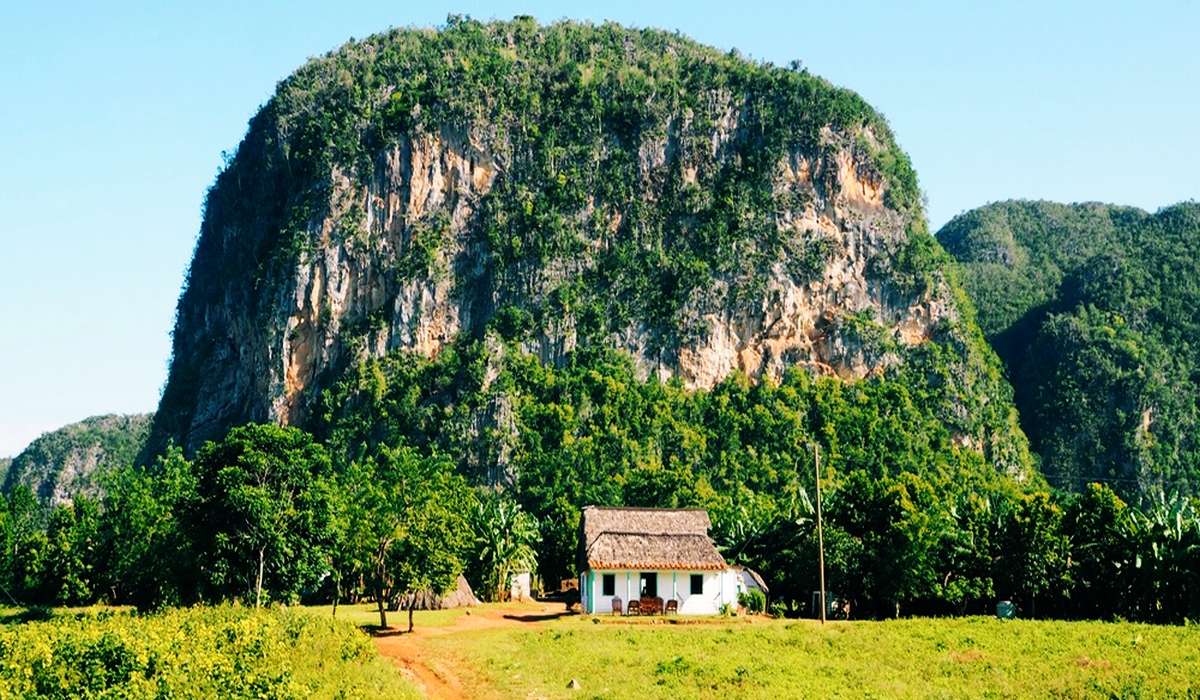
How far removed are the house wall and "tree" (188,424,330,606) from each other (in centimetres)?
1271

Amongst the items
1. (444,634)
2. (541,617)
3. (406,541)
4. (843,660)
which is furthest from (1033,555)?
(406,541)

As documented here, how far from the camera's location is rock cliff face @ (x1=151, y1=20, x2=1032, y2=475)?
111 meters

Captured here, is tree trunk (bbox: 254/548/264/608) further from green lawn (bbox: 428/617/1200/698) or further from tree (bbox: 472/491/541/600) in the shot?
tree (bbox: 472/491/541/600)

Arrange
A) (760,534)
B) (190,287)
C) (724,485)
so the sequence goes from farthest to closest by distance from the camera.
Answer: (190,287) → (724,485) → (760,534)

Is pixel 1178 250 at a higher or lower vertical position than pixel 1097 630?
higher

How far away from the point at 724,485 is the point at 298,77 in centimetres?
6628

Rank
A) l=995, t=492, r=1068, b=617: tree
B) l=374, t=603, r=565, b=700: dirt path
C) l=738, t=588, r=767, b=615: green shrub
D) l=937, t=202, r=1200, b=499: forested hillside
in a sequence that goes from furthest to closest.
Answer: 1. l=937, t=202, r=1200, b=499: forested hillside
2. l=738, t=588, r=767, b=615: green shrub
3. l=995, t=492, r=1068, b=617: tree
4. l=374, t=603, r=565, b=700: dirt path

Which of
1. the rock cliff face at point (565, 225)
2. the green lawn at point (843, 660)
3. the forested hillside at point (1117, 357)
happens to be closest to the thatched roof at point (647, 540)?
the green lawn at point (843, 660)

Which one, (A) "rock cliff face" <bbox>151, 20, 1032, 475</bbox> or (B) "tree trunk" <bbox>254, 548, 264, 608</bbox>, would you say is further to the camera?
(A) "rock cliff face" <bbox>151, 20, 1032, 475</bbox>

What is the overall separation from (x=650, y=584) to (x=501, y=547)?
1614 cm

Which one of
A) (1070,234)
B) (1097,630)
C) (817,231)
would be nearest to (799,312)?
(817,231)

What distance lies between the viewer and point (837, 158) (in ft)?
390

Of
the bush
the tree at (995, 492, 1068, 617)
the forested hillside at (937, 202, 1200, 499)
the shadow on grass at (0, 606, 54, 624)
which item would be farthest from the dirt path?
the forested hillside at (937, 202, 1200, 499)

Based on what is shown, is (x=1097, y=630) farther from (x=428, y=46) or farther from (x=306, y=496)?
(x=428, y=46)
